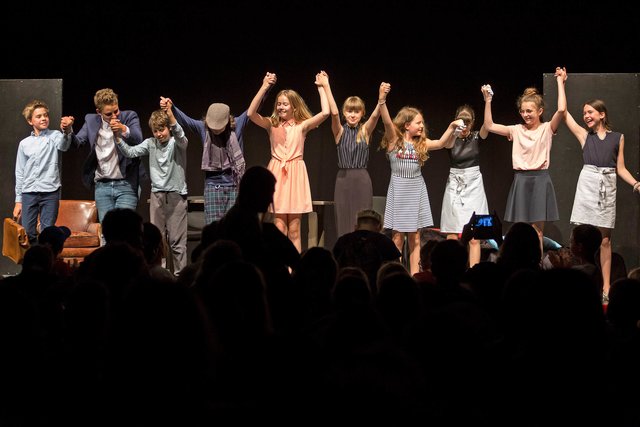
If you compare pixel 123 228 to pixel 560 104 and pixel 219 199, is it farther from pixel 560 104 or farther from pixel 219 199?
pixel 560 104

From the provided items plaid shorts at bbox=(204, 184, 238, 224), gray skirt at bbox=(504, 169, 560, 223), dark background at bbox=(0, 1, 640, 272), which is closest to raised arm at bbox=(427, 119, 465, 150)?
gray skirt at bbox=(504, 169, 560, 223)

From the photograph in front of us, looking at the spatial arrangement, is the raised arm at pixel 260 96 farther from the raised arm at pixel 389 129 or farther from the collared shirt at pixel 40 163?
the collared shirt at pixel 40 163

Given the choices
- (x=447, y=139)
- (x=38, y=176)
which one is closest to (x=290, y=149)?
(x=447, y=139)

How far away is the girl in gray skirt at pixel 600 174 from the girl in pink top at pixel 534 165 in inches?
7.8

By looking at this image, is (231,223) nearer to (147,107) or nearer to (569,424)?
(569,424)

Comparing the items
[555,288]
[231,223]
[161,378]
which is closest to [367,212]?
[231,223]

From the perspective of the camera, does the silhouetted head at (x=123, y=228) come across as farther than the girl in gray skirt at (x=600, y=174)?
No

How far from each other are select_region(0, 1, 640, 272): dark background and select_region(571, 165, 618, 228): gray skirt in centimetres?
131

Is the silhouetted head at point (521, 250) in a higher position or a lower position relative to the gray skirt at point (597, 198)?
lower

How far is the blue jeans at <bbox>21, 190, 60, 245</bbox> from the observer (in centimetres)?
641

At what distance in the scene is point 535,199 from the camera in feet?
20.6

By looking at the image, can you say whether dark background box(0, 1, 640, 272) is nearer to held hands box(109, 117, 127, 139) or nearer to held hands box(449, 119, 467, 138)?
held hands box(449, 119, 467, 138)

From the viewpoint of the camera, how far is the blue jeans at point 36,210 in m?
6.41

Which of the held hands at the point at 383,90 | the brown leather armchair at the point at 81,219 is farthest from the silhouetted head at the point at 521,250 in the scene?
the brown leather armchair at the point at 81,219
